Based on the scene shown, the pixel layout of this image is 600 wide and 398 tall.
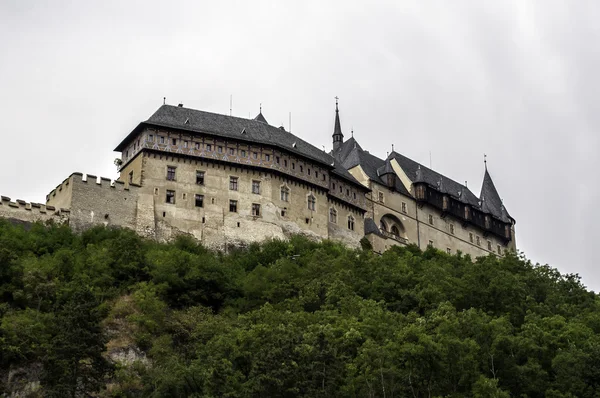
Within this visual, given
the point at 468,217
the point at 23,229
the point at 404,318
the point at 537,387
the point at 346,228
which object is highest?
the point at 468,217

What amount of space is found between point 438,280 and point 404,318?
835cm

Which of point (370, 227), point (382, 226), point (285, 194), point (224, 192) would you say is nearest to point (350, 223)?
point (370, 227)

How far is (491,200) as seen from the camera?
10012 centimetres

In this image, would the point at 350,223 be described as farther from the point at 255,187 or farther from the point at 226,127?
the point at 226,127

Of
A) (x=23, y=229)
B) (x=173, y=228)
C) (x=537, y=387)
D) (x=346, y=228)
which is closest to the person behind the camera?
(x=537, y=387)

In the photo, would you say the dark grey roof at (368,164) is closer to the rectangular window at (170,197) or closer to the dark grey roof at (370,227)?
the dark grey roof at (370,227)

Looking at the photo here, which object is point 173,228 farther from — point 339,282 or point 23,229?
point 339,282

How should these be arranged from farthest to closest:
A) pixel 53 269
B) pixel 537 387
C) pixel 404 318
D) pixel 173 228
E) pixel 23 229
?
pixel 173 228 → pixel 23 229 → pixel 53 269 → pixel 404 318 → pixel 537 387

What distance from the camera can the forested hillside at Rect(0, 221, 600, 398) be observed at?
39.5 metres

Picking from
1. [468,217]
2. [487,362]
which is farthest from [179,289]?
[468,217]

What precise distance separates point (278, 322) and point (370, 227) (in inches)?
1252

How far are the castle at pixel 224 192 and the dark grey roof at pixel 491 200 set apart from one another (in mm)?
15684

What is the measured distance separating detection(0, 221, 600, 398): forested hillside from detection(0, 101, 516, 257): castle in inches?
85.9

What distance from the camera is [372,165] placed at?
86938 mm
